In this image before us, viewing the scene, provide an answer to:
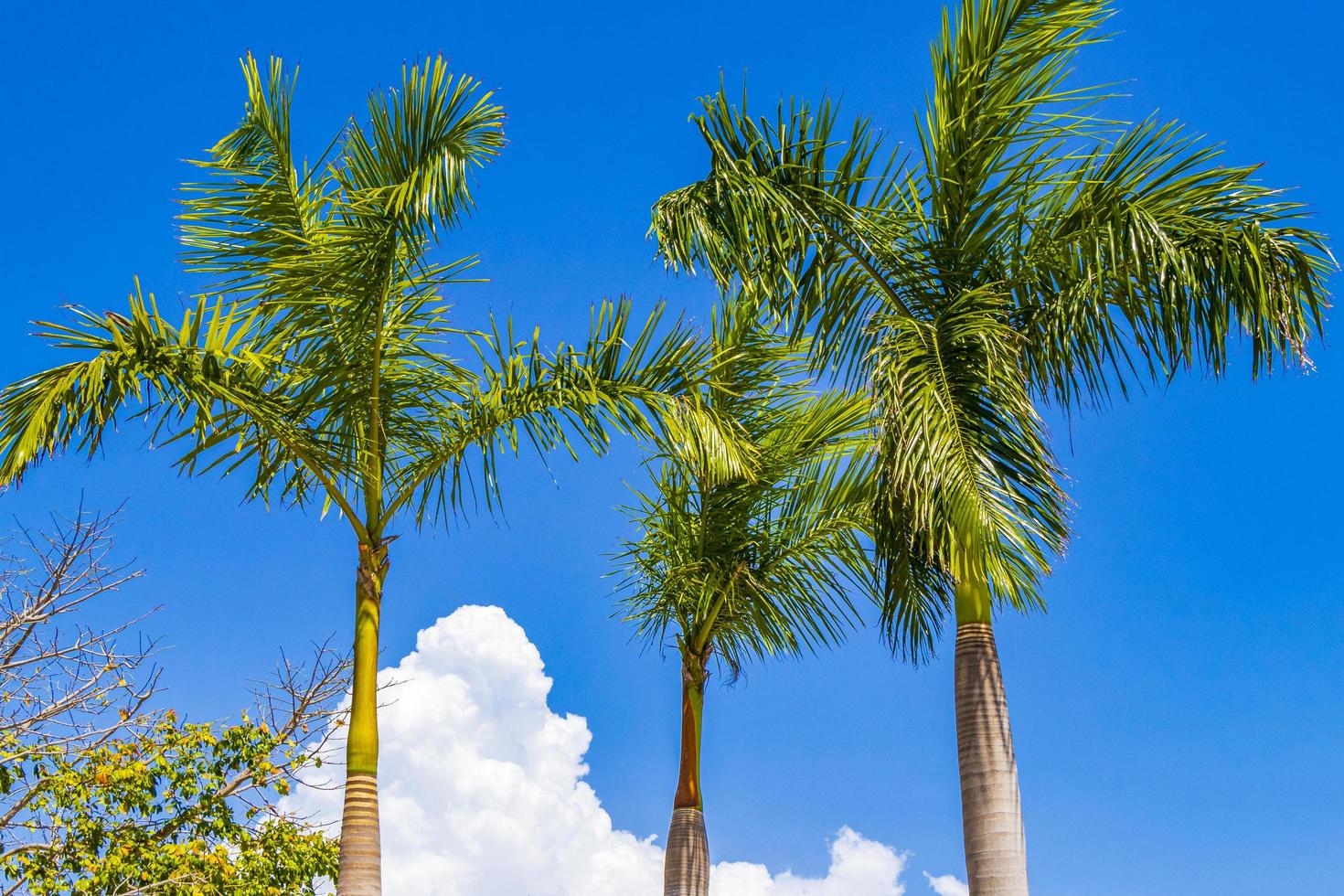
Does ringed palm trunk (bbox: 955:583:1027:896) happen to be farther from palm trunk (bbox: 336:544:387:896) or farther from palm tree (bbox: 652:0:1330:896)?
palm trunk (bbox: 336:544:387:896)

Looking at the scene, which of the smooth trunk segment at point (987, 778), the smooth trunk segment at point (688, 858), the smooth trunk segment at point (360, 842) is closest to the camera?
the smooth trunk segment at point (987, 778)

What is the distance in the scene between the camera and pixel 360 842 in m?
6.75

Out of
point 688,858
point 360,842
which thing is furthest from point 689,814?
point 360,842

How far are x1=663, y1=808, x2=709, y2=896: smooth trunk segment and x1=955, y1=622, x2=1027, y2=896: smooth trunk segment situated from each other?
11.9 feet

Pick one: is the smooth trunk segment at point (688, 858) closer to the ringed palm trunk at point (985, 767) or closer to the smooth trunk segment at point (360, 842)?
the smooth trunk segment at point (360, 842)

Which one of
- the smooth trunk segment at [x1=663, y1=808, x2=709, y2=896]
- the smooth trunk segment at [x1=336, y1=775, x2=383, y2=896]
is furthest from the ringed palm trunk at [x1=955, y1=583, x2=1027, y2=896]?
the smooth trunk segment at [x1=663, y1=808, x2=709, y2=896]

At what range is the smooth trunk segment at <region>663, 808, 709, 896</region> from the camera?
375 inches

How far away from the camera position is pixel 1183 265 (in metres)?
6.64

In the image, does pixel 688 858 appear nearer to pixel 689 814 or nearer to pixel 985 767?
pixel 689 814

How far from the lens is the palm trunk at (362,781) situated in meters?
6.71

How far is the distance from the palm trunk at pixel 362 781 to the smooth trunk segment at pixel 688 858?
3.40 metres

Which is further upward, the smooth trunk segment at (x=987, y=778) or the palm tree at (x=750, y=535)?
the palm tree at (x=750, y=535)

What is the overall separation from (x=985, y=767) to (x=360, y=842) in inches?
140

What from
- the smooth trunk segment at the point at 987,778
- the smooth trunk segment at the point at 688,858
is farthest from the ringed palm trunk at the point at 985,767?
the smooth trunk segment at the point at 688,858
